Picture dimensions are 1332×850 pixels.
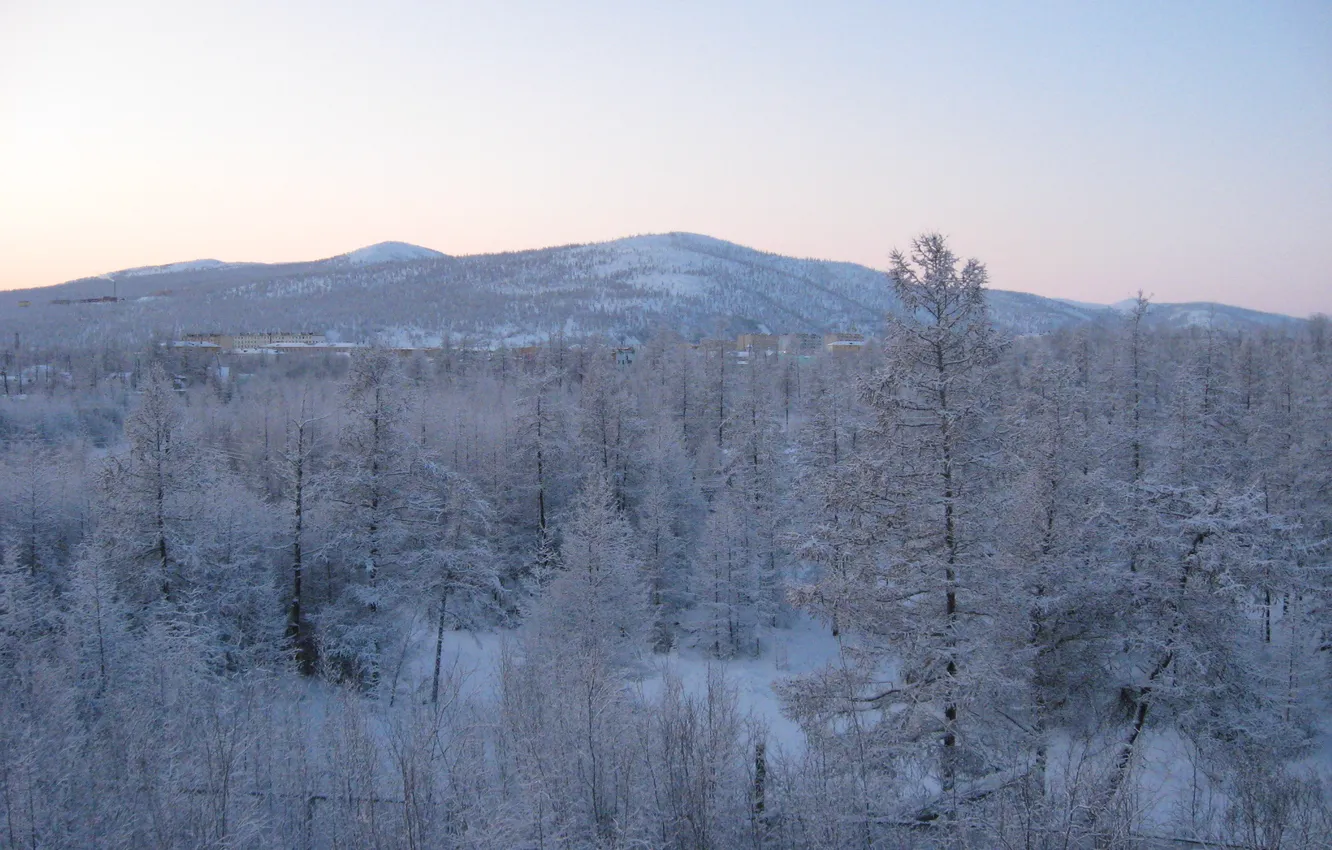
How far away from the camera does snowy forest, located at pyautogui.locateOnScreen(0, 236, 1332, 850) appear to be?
8.64m

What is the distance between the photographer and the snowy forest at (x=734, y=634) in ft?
28.3

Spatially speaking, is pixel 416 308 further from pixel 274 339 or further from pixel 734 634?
pixel 734 634

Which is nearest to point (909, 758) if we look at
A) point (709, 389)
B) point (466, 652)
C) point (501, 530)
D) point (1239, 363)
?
point (466, 652)

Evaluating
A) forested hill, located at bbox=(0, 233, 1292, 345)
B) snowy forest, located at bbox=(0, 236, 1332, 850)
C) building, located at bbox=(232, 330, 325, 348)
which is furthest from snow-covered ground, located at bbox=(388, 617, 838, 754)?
building, located at bbox=(232, 330, 325, 348)

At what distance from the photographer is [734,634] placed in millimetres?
27578

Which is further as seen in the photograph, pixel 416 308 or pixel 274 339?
pixel 416 308

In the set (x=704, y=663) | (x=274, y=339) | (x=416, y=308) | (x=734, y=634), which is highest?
(x=416, y=308)

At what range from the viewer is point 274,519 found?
2500 cm

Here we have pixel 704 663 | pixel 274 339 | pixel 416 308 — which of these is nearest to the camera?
pixel 704 663

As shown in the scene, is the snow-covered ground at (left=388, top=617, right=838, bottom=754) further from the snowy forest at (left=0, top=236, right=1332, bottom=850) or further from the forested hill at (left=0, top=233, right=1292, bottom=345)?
the forested hill at (left=0, top=233, right=1292, bottom=345)

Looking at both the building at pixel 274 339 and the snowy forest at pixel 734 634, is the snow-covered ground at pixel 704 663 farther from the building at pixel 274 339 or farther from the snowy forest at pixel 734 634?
the building at pixel 274 339

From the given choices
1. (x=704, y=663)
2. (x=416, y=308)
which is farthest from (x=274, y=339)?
(x=704, y=663)

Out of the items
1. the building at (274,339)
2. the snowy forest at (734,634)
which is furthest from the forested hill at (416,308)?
the snowy forest at (734,634)

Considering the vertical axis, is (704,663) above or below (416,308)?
below
